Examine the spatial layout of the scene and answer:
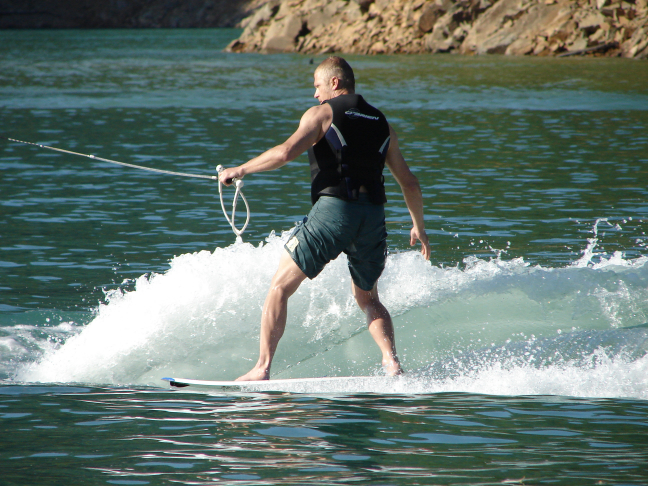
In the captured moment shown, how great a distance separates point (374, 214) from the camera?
19.3ft

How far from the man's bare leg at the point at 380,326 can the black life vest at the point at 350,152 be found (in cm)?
70

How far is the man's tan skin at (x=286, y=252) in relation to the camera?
18.6ft

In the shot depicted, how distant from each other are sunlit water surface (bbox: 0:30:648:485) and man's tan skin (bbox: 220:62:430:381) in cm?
26

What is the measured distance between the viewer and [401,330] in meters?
7.29

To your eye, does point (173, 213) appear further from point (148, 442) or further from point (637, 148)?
point (637, 148)

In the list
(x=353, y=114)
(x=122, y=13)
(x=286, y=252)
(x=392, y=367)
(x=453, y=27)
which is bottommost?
(x=392, y=367)

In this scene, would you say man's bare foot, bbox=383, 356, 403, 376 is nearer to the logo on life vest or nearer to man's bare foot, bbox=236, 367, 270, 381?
man's bare foot, bbox=236, 367, 270, 381

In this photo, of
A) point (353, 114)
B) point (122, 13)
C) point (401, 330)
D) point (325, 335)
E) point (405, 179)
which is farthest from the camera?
point (122, 13)

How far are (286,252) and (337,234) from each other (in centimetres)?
39

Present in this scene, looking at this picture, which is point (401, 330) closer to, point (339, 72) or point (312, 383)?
point (312, 383)

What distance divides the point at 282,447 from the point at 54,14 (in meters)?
128

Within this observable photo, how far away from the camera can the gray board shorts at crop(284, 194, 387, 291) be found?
19.0 feet

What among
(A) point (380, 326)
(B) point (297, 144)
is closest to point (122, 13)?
(A) point (380, 326)

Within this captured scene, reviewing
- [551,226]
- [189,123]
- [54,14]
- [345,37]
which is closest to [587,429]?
[551,226]
